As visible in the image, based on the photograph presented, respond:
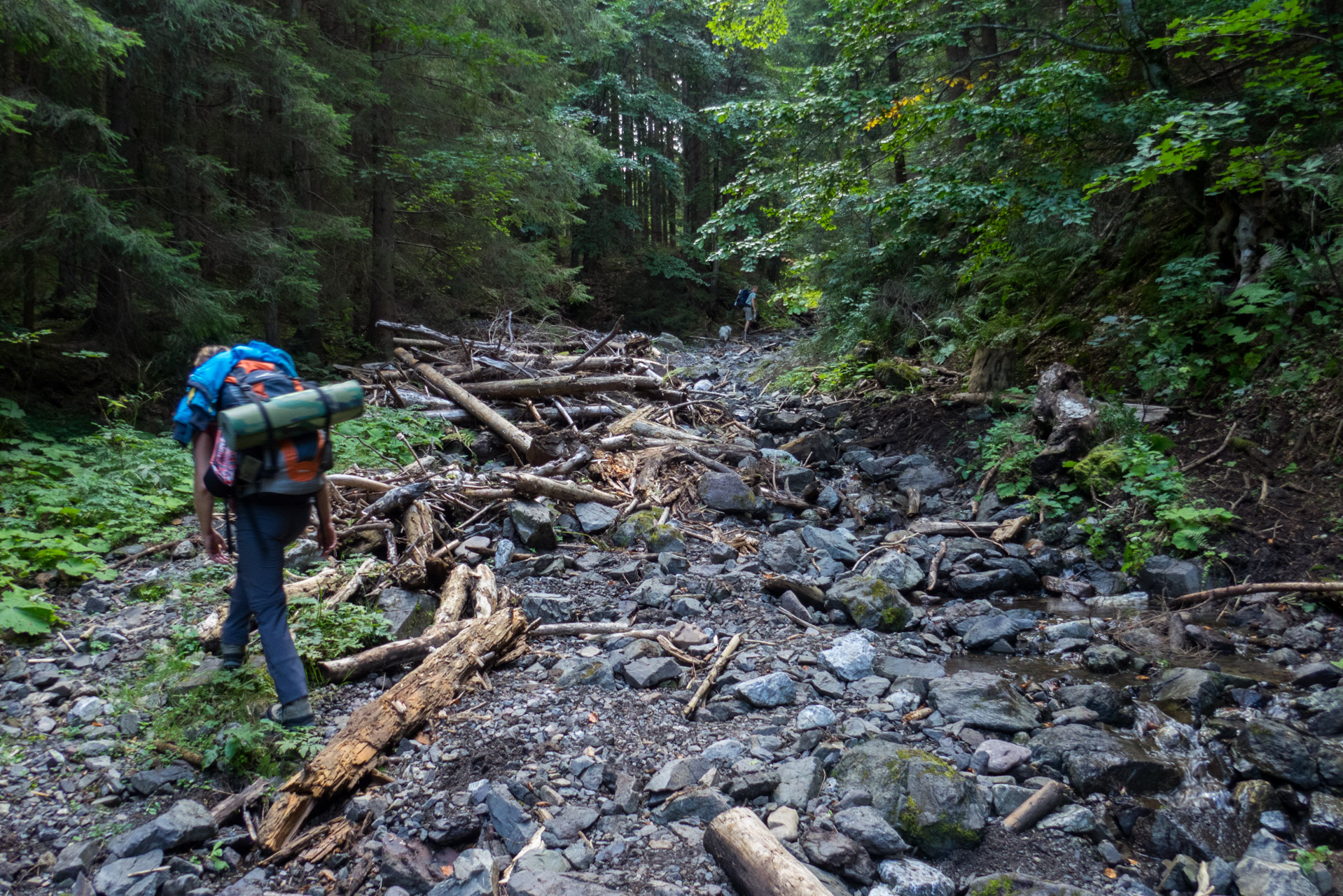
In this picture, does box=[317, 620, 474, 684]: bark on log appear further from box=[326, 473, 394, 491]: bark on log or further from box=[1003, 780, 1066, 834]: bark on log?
box=[1003, 780, 1066, 834]: bark on log

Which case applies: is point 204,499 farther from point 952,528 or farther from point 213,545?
point 952,528

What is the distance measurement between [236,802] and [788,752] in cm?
268

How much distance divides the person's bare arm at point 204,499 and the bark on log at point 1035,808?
13.9ft

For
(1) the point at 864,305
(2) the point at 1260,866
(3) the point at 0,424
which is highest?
(1) the point at 864,305

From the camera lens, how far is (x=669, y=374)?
1265 cm

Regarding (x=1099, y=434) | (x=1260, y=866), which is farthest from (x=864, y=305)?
(x=1260, y=866)

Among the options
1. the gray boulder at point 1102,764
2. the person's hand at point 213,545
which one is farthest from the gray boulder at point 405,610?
the gray boulder at point 1102,764

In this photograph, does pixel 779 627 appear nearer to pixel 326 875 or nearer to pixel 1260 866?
pixel 1260 866

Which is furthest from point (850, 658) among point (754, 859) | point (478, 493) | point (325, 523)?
point (478, 493)

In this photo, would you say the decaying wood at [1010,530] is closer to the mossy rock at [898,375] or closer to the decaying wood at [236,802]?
the mossy rock at [898,375]

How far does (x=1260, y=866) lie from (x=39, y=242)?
429 inches

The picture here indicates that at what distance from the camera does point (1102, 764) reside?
11.7 feet

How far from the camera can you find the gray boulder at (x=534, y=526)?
22.5ft

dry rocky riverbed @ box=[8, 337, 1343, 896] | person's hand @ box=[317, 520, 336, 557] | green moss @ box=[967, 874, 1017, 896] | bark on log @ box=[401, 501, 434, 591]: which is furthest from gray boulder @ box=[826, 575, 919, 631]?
person's hand @ box=[317, 520, 336, 557]
